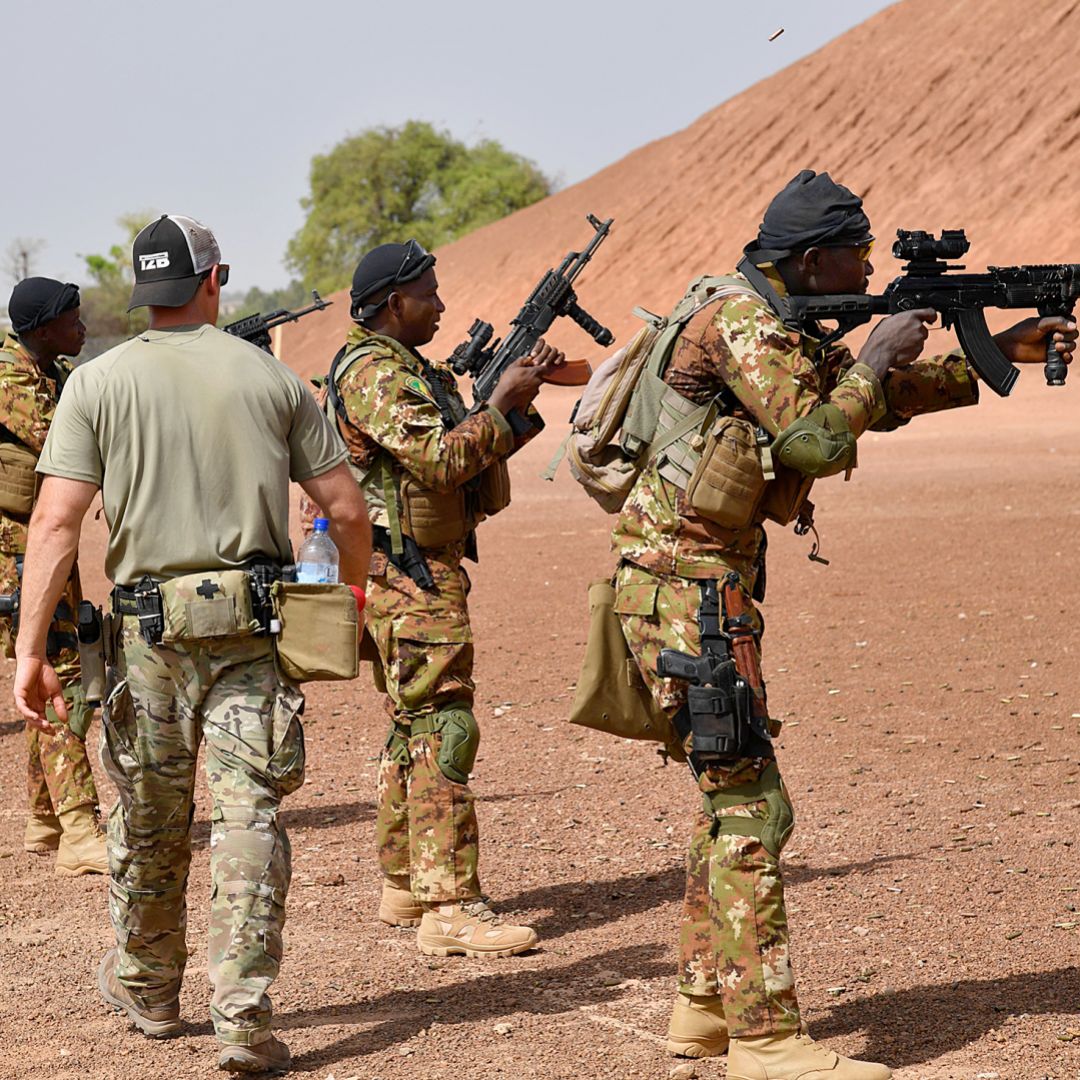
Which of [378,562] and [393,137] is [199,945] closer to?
[378,562]

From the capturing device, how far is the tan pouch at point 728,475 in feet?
13.4

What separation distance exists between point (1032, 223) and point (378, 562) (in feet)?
140

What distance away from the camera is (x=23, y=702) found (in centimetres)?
406

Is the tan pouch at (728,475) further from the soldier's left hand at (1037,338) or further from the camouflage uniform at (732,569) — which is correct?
the soldier's left hand at (1037,338)

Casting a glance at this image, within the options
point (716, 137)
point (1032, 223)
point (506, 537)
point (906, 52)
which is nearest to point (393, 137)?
point (716, 137)

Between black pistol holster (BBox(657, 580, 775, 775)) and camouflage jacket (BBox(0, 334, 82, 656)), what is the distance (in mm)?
2931

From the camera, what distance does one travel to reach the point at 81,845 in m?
6.39

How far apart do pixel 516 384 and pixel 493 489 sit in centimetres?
39

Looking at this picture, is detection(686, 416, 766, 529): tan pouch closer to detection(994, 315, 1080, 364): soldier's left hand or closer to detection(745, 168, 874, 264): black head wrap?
detection(745, 168, 874, 264): black head wrap

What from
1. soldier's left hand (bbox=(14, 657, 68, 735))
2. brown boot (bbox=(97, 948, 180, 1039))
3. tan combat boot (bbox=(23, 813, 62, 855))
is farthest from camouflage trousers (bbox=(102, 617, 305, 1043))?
tan combat boot (bbox=(23, 813, 62, 855))

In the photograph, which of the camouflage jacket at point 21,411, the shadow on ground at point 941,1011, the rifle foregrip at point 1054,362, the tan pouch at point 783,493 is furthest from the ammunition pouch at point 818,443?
the camouflage jacket at point 21,411

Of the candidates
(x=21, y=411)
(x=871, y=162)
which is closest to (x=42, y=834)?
(x=21, y=411)

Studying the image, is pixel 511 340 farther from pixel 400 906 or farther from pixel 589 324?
pixel 400 906

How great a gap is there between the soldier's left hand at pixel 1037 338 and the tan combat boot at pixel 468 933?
7.76ft
